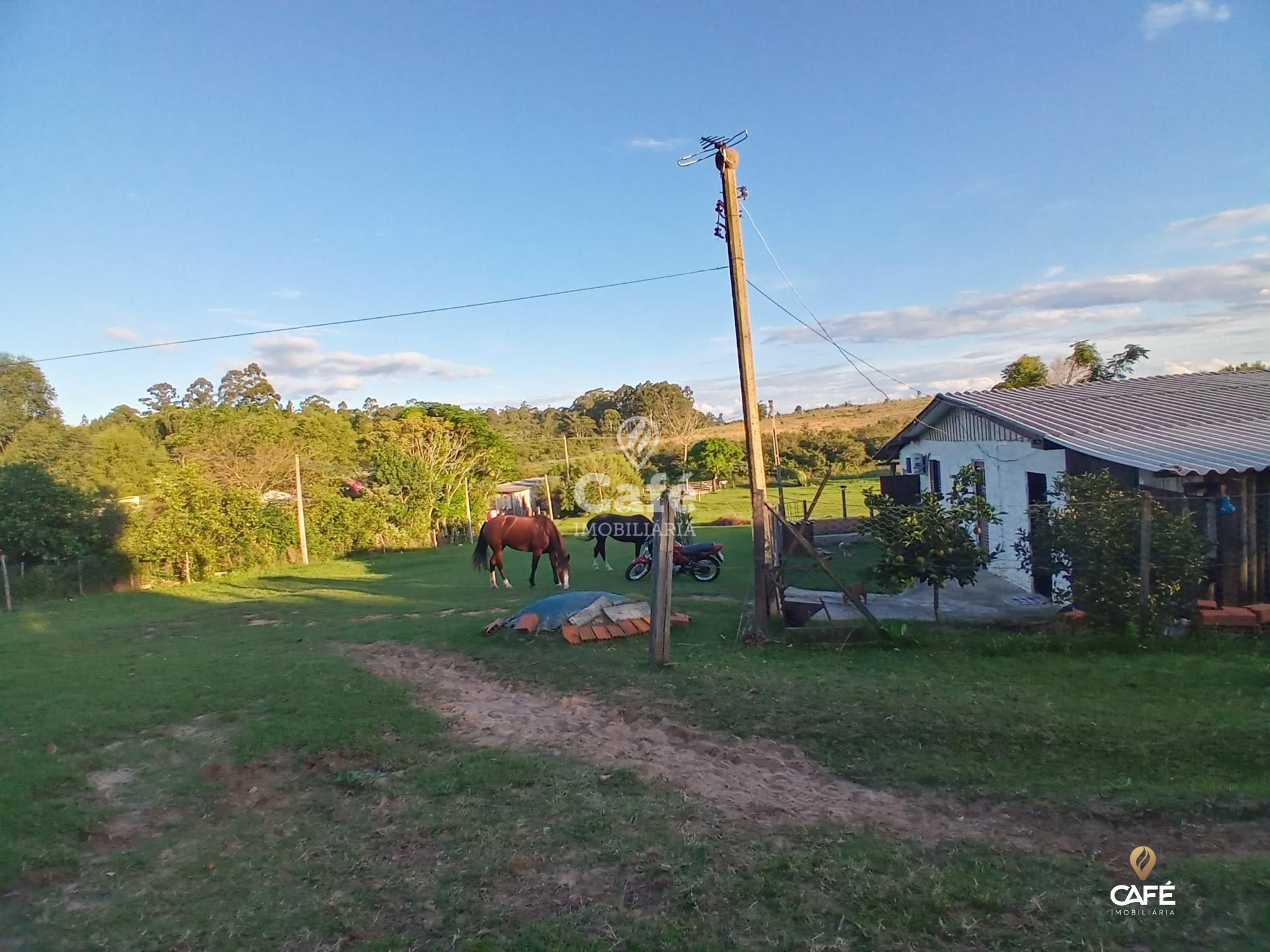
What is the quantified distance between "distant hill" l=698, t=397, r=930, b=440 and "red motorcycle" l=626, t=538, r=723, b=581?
4094 centimetres

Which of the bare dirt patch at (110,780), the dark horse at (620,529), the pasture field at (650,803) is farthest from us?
the dark horse at (620,529)

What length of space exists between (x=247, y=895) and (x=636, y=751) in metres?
2.77

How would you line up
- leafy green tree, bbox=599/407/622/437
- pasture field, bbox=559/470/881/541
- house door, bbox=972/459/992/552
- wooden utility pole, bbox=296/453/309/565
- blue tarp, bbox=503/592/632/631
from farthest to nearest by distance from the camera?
leafy green tree, bbox=599/407/622/437
pasture field, bbox=559/470/881/541
wooden utility pole, bbox=296/453/309/565
house door, bbox=972/459/992/552
blue tarp, bbox=503/592/632/631

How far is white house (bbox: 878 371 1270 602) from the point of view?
8.68 meters

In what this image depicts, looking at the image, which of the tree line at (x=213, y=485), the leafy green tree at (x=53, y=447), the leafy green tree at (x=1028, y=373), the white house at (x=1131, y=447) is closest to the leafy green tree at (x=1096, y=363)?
the leafy green tree at (x=1028, y=373)

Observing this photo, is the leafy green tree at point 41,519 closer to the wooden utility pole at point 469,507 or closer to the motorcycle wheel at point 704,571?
the wooden utility pole at point 469,507

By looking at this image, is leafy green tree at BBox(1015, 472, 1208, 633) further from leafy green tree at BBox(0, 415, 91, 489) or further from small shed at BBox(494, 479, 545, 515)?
leafy green tree at BBox(0, 415, 91, 489)

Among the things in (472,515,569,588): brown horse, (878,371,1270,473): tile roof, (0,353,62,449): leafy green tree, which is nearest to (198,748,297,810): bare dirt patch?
(878,371,1270,473): tile roof

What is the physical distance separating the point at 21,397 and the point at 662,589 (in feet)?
137

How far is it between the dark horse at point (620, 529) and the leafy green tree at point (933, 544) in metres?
8.99

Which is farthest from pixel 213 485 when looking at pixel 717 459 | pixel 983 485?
pixel 717 459

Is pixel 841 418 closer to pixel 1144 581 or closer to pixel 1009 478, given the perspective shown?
pixel 1009 478

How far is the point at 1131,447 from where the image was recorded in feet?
32.6

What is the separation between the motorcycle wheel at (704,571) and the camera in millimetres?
15049
